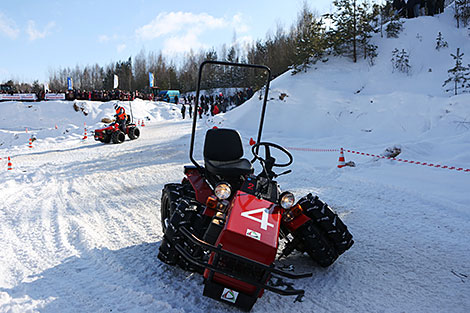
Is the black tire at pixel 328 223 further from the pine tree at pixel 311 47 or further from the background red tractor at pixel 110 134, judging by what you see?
the pine tree at pixel 311 47

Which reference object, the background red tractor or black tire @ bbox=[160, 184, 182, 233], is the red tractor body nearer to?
the background red tractor

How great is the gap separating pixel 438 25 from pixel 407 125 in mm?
10220

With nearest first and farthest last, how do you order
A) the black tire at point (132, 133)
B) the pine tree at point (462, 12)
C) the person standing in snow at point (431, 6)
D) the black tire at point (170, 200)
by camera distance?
the black tire at point (170, 200) → the black tire at point (132, 133) → the pine tree at point (462, 12) → the person standing in snow at point (431, 6)

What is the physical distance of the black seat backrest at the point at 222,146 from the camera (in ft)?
13.5

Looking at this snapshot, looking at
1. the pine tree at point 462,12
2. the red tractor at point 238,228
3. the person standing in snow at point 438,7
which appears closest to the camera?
the red tractor at point 238,228

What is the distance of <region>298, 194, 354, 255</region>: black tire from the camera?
3.38 metres

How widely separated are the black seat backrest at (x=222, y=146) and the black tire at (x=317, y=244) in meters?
1.33

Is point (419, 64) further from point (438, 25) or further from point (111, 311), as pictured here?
point (111, 311)

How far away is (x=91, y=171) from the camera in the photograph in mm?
8906

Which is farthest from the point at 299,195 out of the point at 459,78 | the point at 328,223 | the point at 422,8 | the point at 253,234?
the point at 422,8

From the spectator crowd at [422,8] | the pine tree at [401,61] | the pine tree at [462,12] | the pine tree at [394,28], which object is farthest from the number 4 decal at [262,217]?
the spectator crowd at [422,8]

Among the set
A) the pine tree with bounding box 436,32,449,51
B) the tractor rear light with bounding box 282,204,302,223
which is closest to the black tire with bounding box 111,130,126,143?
the tractor rear light with bounding box 282,204,302,223

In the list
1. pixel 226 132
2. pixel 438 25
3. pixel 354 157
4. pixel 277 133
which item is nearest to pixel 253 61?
pixel 438 25

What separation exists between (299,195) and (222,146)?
2.56 metres
